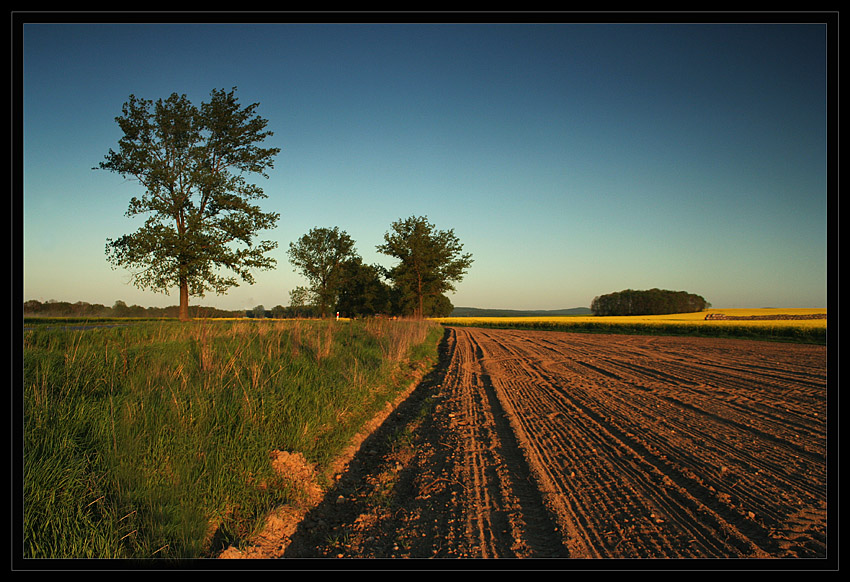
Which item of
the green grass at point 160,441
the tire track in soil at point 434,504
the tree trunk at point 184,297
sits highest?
the tree trunk at point 184,297

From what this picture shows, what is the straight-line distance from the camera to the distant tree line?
301 ft

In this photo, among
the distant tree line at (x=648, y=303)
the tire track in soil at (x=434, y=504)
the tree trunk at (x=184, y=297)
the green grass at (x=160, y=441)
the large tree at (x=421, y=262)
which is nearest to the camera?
the green grass at (x=160, y=441)

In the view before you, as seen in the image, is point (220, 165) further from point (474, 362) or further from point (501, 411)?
point (501, 411)

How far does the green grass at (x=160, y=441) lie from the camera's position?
2.42 metres

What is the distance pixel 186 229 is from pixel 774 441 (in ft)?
69.7

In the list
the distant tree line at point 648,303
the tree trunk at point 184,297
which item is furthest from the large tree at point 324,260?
the distant tree line at point 648,303

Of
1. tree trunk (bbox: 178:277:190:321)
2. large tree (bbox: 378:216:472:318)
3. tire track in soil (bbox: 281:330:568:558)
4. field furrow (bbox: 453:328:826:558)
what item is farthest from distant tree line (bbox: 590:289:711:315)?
tire track in soil (bbox: 281:330:568:558)

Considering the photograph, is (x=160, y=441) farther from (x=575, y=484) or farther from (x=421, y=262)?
(x=421, y=262)

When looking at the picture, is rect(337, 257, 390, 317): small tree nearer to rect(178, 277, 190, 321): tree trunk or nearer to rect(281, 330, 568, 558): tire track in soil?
rect(178, 277, 190, 321): tree trunk

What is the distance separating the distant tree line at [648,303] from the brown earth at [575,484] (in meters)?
96.2

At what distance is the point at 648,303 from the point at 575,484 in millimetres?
102629

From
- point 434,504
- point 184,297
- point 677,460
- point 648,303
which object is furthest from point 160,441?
point 648,303

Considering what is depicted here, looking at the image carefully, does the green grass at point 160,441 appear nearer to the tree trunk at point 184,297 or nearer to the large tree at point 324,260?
the tree trunk at point 184,297

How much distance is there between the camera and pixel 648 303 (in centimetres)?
9212
